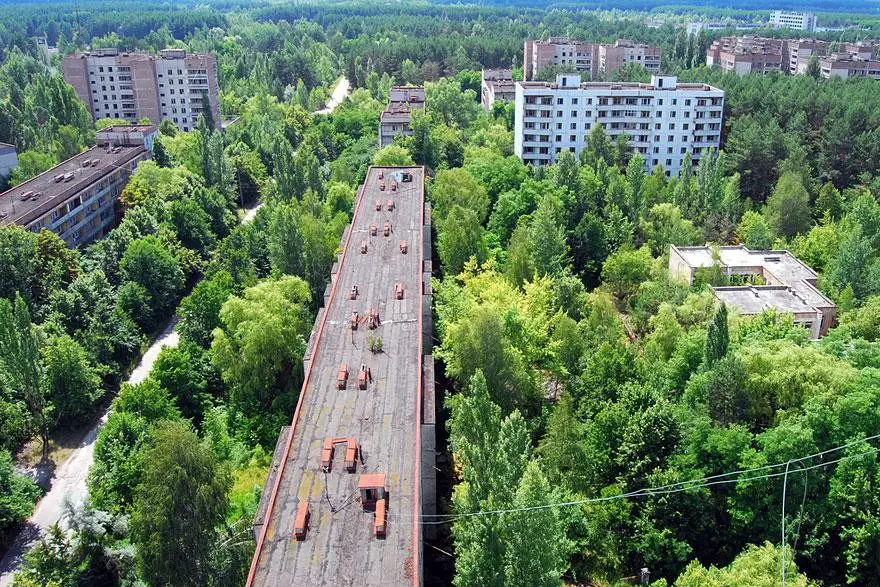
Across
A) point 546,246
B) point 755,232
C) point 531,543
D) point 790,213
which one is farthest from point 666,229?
point 531,543

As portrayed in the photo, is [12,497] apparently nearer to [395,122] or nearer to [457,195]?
[457,195]

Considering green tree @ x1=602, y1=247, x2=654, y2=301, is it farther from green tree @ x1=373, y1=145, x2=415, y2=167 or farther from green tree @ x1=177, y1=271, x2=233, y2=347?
green tree @ x1=177, y1=271, x2=233, y2=347

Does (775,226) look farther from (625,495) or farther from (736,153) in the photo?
(625,495)

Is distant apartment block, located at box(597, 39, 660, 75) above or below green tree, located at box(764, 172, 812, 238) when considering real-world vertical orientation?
above

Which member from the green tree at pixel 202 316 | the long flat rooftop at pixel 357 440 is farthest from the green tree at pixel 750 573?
the green tree at pixel 202 316

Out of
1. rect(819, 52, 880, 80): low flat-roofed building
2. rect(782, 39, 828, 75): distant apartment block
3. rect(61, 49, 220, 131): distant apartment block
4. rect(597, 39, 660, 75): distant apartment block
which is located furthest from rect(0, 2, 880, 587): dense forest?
rect(782, 39, 828, 75): distant apartment block

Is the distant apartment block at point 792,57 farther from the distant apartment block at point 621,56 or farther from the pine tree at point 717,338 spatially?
the pine tree at point 717,338

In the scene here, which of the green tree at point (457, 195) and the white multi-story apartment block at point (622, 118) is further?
the white multi-story apartment block at point (622, 118)
